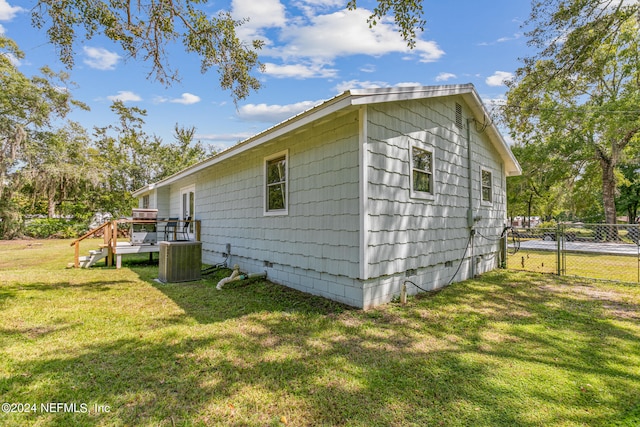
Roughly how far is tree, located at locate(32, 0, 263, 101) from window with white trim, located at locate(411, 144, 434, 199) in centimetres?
359

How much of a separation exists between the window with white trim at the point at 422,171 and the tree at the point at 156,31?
3.59 m

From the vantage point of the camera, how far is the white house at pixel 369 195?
4.58 meters

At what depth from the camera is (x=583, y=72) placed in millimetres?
7527

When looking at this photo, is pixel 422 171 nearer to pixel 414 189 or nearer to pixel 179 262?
pixel 414 189

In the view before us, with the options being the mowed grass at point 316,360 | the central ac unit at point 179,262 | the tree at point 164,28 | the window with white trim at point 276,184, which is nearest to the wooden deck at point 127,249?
the central ac unit at point 179,262

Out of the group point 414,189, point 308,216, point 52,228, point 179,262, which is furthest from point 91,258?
point 52,228

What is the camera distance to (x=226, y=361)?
2998 mm

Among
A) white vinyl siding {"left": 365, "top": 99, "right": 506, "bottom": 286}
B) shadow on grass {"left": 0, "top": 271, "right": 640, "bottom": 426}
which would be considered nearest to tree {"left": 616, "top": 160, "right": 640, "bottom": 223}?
white vinyl siding {"left": 365, "top": 99, "right": 506, "bottom": 286}

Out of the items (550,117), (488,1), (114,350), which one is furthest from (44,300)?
(550,117)

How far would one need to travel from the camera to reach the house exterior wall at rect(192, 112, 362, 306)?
4.68 m

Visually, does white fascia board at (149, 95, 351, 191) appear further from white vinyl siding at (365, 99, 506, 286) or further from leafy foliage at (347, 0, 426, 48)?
leafy foliage at (347, 0, 426, 48)

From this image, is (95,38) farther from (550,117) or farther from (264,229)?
(550,117)

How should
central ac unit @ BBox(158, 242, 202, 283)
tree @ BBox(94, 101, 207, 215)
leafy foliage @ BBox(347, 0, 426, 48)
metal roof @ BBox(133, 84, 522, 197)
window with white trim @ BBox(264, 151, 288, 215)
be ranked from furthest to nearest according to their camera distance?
tree @ BBox(94, 101, 207, 215)
central ac unit @ BBox(158, 242, 202, 283)
window with white trim @ BBox(264, 151, 288, 215)
leafy foliage @ BBox(347, 0, 426, 48)
metal roof @ BBox(133, 84, 522, 197)

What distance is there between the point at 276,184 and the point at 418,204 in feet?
9.50
